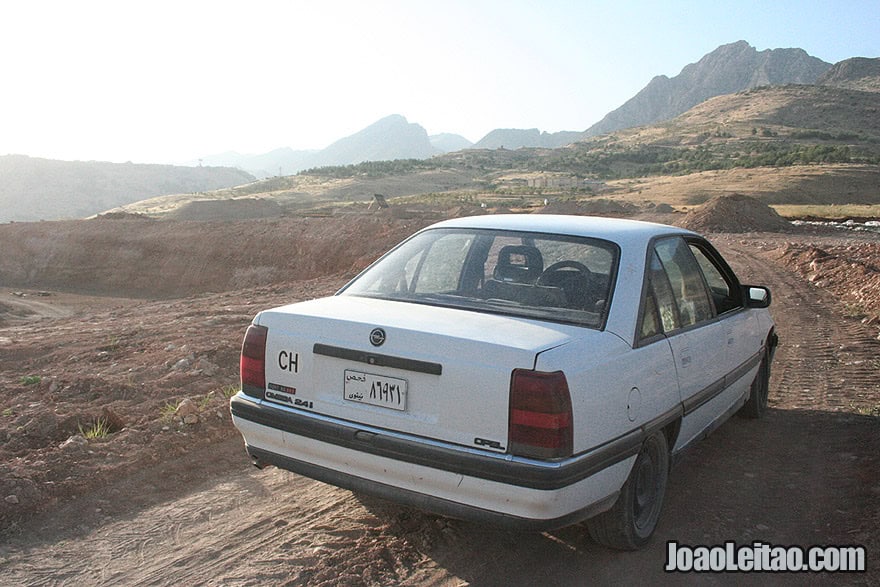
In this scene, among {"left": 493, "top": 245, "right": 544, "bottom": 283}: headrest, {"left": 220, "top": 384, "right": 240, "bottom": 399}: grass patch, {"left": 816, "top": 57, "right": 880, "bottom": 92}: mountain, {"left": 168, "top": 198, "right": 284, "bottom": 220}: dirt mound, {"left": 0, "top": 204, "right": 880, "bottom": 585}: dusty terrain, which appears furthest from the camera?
{"left": 816, "top": 57, "right": 880, "bottom": 92}: mountain

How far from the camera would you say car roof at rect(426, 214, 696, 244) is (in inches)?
161

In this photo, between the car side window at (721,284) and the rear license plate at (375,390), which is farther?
the car side window at (721,284)

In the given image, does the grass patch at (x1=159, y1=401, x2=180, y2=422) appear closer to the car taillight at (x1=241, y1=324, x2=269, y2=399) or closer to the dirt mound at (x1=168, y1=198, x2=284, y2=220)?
the car taillight at (x1=241, y1=324, x2=269, y2=399)

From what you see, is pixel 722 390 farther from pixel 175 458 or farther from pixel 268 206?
pixel 268 206

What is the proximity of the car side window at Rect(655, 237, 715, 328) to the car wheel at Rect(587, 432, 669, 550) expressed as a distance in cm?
77

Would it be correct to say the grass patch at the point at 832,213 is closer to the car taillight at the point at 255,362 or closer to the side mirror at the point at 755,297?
the side mirror at the point at 755,297

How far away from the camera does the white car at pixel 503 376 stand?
3025 millimetres

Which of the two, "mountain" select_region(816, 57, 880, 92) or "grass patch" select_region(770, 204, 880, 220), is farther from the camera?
"mountain" select_region(816, 57, 880, 92)

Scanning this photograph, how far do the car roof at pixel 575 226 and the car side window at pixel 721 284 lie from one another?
0.56 m

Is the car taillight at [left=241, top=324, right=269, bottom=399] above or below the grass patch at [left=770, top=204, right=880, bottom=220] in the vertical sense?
above

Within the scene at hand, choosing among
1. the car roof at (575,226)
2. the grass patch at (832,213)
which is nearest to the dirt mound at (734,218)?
the grass patch at (832,213)

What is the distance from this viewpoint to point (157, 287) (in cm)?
2670

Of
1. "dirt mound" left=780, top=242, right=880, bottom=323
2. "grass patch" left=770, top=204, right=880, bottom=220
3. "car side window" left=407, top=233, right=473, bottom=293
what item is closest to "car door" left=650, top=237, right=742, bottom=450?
"car side window" left=407, top=233, right=473, bottom=293

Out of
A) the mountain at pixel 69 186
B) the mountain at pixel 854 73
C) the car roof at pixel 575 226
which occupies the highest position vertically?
the mountain at pixel 854 73
